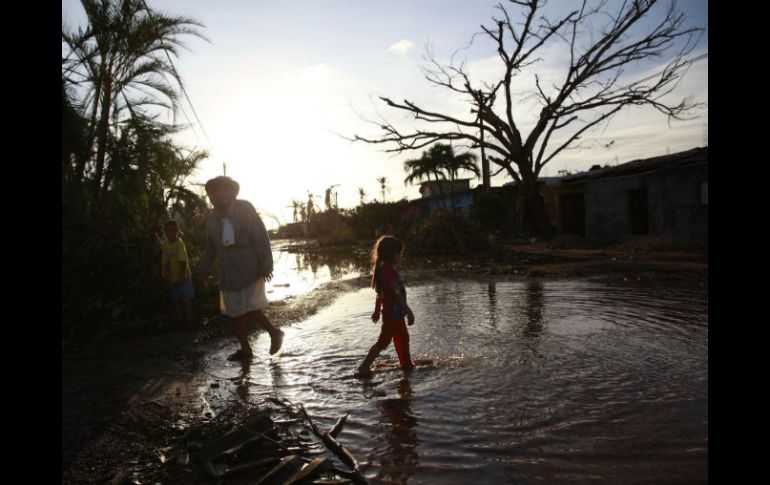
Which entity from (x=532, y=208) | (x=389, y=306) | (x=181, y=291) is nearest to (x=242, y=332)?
(x=389, y=306)

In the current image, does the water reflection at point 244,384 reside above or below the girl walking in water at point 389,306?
below

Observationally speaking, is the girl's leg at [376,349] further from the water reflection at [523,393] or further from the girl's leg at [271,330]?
the girl's leg at [271,330]

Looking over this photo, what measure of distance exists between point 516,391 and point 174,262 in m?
5.45

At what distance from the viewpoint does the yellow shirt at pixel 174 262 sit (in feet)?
23.0

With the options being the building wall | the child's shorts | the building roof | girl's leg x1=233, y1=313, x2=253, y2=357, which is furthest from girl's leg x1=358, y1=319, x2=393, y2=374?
the building roof

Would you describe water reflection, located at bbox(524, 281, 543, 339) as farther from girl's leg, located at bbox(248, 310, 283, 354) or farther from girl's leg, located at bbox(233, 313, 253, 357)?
girl's leg, located at bbox(233, 313, 253, 357)

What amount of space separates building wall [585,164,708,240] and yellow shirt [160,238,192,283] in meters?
14.4

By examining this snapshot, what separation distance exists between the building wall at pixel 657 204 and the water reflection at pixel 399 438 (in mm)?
14040

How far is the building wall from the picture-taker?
1539 centimetres

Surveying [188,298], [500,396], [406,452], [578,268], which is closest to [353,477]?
[406,452]

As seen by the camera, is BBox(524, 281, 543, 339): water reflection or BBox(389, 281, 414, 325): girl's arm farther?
BBox(524, 281, 543, 339): water reflection

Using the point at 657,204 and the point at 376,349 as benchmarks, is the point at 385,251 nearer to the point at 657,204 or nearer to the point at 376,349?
the point at 376,349

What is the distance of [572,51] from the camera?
18.8 m

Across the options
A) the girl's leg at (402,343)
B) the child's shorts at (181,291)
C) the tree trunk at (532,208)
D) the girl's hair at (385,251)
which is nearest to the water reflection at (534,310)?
the girl's leg at (402,343)
